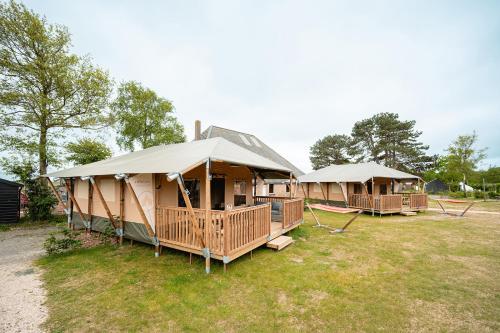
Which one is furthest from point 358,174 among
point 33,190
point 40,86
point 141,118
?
point 40,86

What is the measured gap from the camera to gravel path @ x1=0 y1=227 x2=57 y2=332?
3.45m

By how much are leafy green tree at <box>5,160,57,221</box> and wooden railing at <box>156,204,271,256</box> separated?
1085cm

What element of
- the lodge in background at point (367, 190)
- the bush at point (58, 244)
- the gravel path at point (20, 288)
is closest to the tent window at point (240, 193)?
the bush at point (58, 244)

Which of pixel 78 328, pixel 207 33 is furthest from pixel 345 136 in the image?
pixel 78 328

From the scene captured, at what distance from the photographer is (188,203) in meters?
4.61

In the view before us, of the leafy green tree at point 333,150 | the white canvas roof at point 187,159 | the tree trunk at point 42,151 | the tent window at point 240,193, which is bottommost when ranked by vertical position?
the tent window at point 240,193

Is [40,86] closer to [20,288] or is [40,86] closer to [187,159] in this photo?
[20,288]

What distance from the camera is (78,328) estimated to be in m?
3.27

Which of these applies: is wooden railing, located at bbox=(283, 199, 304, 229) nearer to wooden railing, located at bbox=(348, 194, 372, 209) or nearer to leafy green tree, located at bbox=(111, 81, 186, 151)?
wooden railing, located at bbox=(348, 194, 372, 209)

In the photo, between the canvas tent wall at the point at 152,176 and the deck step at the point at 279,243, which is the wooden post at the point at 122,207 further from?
the deck step at the point at 279,243

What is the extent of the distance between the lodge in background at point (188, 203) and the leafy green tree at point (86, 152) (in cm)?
585

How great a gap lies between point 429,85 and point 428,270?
65.4ft

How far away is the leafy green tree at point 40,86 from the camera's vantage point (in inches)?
440

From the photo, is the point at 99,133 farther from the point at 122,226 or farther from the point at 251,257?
the point at 251,257
